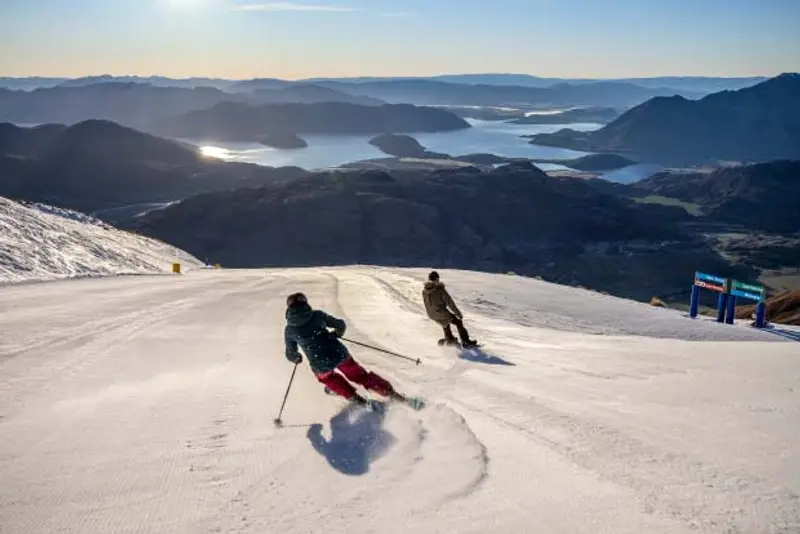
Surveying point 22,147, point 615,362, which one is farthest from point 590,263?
point 22,147

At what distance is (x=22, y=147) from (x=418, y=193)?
340ft

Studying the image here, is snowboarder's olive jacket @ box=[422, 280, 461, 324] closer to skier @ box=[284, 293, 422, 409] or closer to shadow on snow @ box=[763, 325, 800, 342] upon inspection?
skier @ box=[284, 293, 422, 409]

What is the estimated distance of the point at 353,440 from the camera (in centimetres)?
693

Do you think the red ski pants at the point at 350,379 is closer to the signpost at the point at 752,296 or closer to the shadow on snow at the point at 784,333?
the shadow on snow at the point at 784,333

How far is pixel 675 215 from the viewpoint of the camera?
152125mm

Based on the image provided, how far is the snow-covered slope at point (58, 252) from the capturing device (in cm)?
1912

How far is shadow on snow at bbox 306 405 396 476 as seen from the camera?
6.33 metres

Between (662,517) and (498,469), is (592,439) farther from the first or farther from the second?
(662,517)

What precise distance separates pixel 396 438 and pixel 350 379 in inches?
55.0

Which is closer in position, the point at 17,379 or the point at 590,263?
the point at 17,379

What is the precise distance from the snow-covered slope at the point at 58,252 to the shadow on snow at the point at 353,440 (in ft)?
43.2

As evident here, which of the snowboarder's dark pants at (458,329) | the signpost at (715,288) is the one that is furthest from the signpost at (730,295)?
the snowboarder's dark pants at (458,329)

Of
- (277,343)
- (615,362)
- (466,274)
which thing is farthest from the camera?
(466,274)

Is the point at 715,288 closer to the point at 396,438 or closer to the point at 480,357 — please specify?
the point at 480,357
